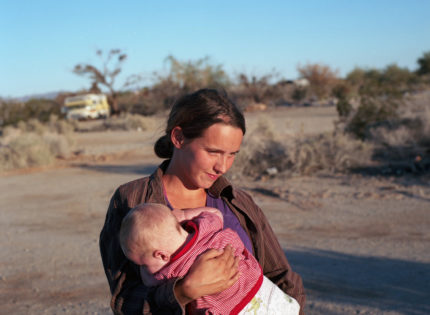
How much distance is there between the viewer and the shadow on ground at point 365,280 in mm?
4504

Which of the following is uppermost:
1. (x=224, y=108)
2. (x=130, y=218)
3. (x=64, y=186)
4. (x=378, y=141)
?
(x=224, y=108)

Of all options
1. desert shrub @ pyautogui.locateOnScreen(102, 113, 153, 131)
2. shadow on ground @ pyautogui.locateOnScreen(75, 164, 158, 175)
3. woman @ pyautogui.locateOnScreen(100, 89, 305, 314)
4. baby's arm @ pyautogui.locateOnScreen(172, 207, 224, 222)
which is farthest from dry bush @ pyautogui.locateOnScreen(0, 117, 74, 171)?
baby's arm @ pyautogui.locateOnScreen(172, 207, 224, 222)

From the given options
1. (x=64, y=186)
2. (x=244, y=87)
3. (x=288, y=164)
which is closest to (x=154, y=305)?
(x=288, y=164)

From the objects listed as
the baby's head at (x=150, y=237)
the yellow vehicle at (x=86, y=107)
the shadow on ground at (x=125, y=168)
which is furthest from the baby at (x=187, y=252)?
the yellow vehicle at (x=86, y=107)

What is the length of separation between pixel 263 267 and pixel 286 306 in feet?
0.88

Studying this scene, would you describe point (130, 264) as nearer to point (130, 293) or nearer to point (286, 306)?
point (130, 293)

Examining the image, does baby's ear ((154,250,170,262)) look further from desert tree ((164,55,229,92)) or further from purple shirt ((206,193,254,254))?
desert tree ((164,55,229,92))

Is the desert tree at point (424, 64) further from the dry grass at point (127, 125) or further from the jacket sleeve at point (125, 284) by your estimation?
the jacket sleeve at point (125, 284)

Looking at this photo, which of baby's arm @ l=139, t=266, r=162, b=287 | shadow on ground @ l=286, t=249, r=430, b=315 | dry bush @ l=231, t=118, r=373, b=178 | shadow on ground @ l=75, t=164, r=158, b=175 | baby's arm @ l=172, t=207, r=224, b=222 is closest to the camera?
baby's arm @ l=139, t=266, r=162, b=287

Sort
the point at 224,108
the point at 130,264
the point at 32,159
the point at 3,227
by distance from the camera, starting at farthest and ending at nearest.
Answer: the point at 32,159 < the point at 3,227 < the point at 224,108 < the point at 130,264

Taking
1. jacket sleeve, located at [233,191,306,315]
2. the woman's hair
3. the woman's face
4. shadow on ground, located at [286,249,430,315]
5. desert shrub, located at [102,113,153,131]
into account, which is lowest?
shadow on ground, located at [286,249,430,315]

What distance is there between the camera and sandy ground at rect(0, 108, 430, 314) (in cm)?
479

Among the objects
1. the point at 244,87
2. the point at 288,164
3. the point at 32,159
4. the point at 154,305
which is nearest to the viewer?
the point at 154,305

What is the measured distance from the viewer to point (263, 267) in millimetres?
2270
